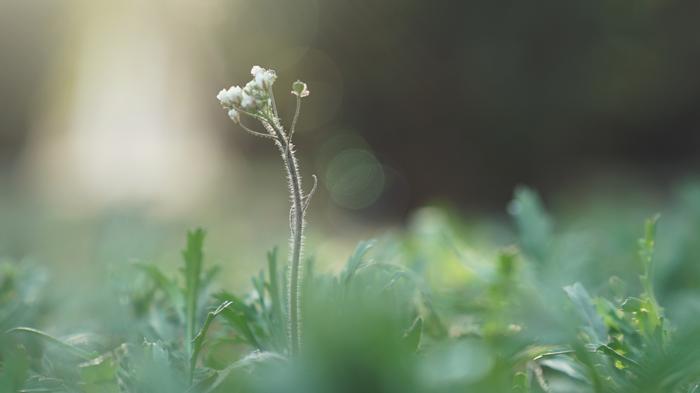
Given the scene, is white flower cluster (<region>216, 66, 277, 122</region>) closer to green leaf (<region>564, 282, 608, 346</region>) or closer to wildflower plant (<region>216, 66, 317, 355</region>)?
wildflower plant (<region>216, 66, 317, 355</region>)

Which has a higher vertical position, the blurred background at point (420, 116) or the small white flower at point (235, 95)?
the blurred background at point (420, 116)

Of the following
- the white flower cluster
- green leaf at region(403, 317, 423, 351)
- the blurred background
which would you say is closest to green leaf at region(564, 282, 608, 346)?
green leaf at region(403, 317, 423, 351)

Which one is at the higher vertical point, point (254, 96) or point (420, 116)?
point (420, 116)

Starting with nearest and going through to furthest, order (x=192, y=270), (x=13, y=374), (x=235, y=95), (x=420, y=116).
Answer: (x=13, y=374), (x=235, y=95), (x=192, y=270), (x=420, y=116)

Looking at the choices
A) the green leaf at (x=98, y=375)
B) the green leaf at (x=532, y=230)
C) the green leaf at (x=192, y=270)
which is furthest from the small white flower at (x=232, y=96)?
the green leaf at (x=532, y=230)

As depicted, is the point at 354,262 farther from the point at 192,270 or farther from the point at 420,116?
the point at 420,116

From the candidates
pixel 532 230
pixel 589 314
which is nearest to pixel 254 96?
pixel 589 314

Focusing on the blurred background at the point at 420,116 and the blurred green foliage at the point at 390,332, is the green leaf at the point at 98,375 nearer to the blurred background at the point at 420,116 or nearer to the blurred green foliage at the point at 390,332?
the blurred green foliage at the point at 390,332
